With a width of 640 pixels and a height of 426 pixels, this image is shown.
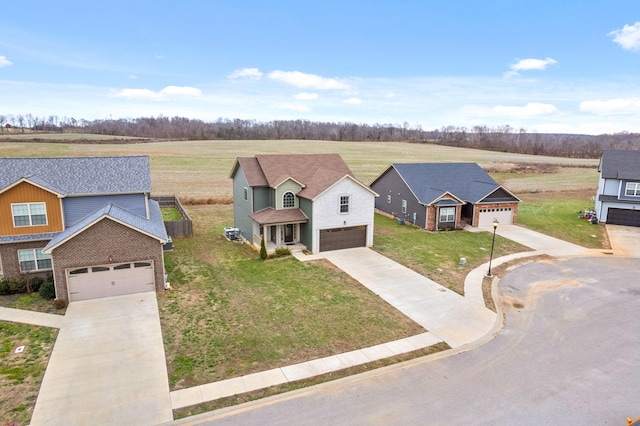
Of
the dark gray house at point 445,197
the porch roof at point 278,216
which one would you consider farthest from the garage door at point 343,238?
the dark gray house at point 445,197

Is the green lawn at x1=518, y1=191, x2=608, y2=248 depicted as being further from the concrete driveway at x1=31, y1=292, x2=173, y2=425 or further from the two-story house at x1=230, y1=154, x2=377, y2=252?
the concrete driveway at x1=31, y1=292, x2=173, y2=425

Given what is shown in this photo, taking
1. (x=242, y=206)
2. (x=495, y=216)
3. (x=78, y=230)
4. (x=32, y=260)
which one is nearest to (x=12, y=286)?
(x=32, y=260)

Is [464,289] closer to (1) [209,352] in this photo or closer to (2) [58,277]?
(1) [209,352]

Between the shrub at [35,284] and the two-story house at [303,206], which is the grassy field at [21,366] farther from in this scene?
the two-story house at [303,206]

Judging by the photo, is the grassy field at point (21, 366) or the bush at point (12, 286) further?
the bush at point (12, 286)

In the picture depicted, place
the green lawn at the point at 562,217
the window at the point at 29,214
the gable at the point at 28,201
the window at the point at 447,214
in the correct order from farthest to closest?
1. the window at the point at 447,214
2. the green lawn at the point at 562,217
3. the window at the point at 29,214
4. the gable at the point at 28,201

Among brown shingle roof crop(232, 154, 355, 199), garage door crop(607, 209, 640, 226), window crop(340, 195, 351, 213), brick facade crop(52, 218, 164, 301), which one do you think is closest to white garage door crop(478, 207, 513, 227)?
garage door crop(607, 209, 640, 226)
